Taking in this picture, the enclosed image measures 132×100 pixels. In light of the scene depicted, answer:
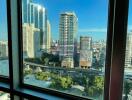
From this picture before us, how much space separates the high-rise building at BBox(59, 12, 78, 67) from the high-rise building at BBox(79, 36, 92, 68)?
0.23ft

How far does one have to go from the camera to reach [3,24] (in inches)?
88.5

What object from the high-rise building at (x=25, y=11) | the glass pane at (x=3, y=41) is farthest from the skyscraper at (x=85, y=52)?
the glass pane at (x=3, y=41)

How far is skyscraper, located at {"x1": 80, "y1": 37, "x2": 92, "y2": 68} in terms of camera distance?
181 cm

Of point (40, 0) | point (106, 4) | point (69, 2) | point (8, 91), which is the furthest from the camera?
point (8, 91)

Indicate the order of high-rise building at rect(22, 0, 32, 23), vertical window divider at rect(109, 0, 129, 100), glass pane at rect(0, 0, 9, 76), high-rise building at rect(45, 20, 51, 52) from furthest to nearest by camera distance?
glass pane at rect(0, 0, 9, 76) → high-rise building at rect(22, 0, 32, 23) → high-rise building at rect(45, 20, 51, 52) → vertical window divider at rect(109, 0, 129, 100)

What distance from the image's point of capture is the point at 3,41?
228 cm

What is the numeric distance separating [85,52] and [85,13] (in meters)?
0.34

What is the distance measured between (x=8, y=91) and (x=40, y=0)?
0.99 metres

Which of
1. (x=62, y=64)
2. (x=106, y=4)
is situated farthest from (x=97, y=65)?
(x=106, y=4)

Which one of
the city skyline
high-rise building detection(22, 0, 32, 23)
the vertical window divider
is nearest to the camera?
the vertical window divider

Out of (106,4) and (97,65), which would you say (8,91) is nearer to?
(97,65)

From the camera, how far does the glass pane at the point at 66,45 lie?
69.3 inches

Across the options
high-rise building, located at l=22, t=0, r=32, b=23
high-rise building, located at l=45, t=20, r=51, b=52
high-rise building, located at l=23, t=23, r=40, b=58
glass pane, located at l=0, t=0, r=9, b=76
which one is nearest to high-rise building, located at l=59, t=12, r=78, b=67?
high-rise building, located at l=45, t=20, r=51, b=52

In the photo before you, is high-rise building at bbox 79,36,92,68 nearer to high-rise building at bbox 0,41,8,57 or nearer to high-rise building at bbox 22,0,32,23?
high-rise building at bbox 22,0,32,23
